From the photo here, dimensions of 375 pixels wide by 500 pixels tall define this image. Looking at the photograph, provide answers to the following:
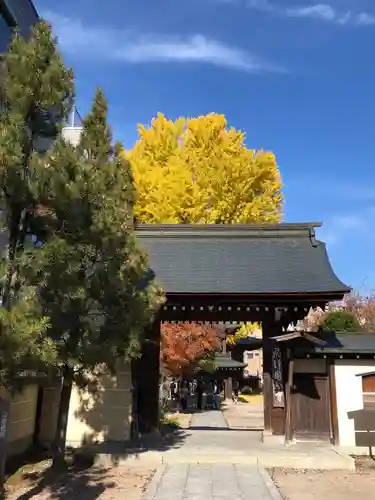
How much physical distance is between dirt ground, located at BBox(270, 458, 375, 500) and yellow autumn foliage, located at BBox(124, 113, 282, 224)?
14823mm

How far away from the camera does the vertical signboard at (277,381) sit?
1153 centimetres

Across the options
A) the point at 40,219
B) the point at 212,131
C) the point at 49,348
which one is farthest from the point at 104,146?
the point at 212,131

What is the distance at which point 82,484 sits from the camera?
7859 mm

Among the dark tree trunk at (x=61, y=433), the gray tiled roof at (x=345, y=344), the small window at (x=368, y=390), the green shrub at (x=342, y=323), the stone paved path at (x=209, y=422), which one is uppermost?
the green shrub at (x=342, y=323)

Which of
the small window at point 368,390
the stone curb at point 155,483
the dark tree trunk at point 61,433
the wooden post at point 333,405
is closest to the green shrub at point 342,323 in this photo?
the small window at point 368,390

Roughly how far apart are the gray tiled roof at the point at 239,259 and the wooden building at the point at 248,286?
0.02m

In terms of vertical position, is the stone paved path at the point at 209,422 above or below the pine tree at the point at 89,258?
below

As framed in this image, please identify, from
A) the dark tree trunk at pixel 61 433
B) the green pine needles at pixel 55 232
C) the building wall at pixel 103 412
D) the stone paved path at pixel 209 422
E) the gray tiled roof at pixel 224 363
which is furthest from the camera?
the gray tiled roof at pixel 224 363

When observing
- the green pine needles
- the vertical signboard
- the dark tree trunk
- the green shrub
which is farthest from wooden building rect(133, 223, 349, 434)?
the green shrub

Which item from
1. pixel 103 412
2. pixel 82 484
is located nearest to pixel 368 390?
pixel 103 412

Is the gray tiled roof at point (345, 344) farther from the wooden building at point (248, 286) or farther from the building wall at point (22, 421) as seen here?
the building wall at point (22, 421)

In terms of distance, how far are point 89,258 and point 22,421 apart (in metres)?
5.39

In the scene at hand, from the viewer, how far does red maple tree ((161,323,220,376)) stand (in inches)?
846

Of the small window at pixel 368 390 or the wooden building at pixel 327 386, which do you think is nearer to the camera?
the wooden building at pixel 327 386
